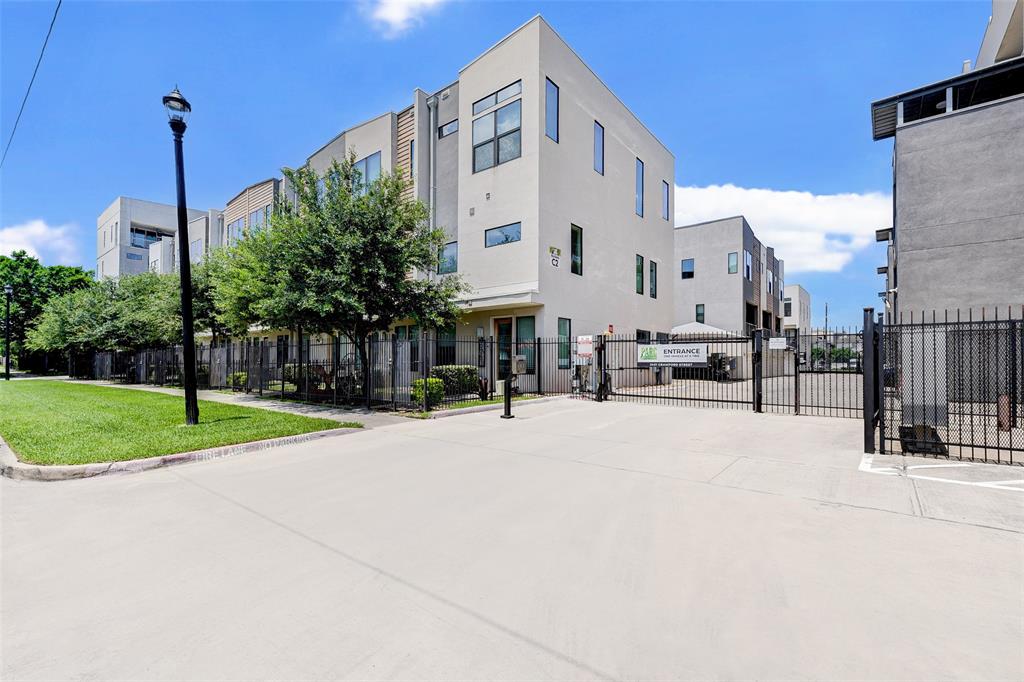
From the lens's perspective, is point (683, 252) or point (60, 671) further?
point (683, 252)

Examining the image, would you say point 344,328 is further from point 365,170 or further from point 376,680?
point 376,680

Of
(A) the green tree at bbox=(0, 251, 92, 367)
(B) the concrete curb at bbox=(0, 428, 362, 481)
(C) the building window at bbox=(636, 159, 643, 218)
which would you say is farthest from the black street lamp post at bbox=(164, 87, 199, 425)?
(A) the green tree at bbox=(0, 251, 92, 367)

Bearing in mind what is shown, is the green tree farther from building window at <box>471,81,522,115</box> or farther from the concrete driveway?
the concrete driveway

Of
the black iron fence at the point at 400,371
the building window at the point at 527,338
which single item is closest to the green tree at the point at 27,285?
the black iron fence at the point at 400,371

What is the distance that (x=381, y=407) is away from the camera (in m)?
14.1

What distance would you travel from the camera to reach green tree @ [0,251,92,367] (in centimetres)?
4362

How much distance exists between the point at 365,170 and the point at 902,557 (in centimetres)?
2497

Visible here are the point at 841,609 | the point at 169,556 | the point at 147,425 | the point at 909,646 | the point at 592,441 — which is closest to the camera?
the point at 909,646

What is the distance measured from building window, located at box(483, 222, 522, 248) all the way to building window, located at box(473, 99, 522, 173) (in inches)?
104

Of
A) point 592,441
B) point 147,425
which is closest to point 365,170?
point 147,425

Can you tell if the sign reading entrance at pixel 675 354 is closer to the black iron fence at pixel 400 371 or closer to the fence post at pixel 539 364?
the black iron fence at pixel 400 371

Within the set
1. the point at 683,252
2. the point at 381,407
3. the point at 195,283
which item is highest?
the point at 683,252

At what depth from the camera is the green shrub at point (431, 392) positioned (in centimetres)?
1356

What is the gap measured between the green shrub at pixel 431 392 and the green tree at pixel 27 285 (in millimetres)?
48249
